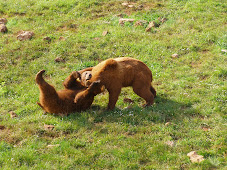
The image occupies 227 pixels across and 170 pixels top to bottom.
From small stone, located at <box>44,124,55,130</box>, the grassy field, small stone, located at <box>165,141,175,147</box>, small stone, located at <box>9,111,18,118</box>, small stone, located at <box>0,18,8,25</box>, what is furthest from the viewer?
small stone, located at <box>0,18,8,25</box>

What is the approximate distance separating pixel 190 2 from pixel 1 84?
7.18m

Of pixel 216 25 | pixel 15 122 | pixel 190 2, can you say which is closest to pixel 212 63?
pixel 216 25

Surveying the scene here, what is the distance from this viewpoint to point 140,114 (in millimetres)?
7473

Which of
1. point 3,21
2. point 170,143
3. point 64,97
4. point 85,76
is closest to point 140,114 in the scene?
point 170,143

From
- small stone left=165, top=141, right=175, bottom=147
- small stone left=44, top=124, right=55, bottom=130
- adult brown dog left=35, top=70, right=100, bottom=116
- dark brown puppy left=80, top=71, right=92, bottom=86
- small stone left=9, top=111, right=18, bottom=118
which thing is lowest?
small stone left=165, top=141, right=175, bottom=147

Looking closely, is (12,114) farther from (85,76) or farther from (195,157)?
(195,157)

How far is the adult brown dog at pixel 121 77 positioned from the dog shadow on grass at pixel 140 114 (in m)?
0.25

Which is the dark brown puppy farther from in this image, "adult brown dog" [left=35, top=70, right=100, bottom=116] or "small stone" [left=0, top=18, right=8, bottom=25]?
"small stone" [left=0, top=18, right=8, bottom=25]

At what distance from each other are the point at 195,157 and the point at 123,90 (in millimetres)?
3180

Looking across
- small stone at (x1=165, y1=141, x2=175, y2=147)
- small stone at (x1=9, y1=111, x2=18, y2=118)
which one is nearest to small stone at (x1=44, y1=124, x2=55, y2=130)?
small stone at (x1=9, y1=111, x2=18, y2=118)

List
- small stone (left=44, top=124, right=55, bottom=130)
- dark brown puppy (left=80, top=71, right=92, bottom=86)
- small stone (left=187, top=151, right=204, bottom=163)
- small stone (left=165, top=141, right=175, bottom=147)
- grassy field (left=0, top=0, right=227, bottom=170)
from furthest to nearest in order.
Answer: dark brown puppy (left=80, top=71, right=92, bottom=86) → small stone (left=44, top=124, right=55, bottom=130) → small stone (left=165, top=141, right=175, bottom=147) → grassy field (left=0, top=0, right=227, bottom=170) → small stone (left=187, top=151, right=204, bottom=163)

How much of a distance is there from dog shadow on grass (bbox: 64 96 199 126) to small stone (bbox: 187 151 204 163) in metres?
1.22

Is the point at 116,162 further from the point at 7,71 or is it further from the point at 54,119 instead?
the point at 7,71

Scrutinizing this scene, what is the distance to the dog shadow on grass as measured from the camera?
729 centimetres
